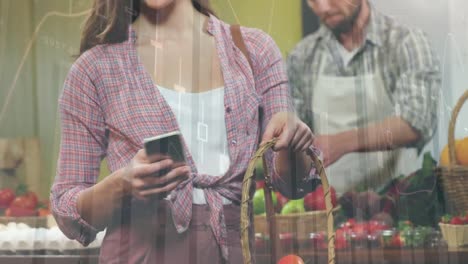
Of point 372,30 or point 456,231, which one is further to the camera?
point 372,30

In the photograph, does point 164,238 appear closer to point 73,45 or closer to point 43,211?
point 43,211

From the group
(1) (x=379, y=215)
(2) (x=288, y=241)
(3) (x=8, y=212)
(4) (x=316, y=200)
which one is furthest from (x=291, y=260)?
(3) (x=8, y=212)

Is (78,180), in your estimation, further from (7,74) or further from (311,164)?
(311,164)

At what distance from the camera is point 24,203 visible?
2.27 m

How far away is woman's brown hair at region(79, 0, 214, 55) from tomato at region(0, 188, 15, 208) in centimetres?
54

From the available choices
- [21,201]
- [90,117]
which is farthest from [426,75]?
[21,201]

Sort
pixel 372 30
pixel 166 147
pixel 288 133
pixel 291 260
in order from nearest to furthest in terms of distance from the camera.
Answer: pixel 291 260 → pixel 166 147 → pixel 288 133 → pixel 372 30

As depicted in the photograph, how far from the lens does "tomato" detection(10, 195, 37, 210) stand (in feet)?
7.43

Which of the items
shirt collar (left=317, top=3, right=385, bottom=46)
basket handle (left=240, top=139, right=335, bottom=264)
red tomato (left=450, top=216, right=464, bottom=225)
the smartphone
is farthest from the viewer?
shirt collar (left=317, top=3, right=385, bottom=46)

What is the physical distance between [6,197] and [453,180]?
4.97 ft

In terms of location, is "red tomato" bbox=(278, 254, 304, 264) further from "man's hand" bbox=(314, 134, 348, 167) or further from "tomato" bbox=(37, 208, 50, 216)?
"tomato" bbox=(37, 208, 50, 216)

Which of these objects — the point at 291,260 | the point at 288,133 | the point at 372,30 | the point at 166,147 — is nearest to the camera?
the point at 291,260

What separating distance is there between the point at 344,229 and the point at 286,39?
2.22 ft

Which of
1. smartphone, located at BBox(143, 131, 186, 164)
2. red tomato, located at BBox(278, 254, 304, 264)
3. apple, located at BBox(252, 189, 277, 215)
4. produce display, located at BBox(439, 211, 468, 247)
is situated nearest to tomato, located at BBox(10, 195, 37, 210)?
smartphone, located at BBox(143, 131, 186, 164)
